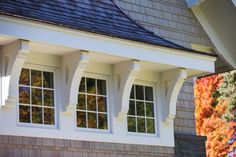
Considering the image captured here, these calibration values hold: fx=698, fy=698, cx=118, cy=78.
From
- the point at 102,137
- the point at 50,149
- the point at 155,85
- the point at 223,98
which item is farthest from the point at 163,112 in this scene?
the point at 223,98

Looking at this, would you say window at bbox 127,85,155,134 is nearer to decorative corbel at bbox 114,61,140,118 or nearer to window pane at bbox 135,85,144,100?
window pane at bbox 135,85,144,100

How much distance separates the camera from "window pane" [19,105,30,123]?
8.66 meters

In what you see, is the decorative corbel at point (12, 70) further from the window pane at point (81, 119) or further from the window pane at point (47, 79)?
the window pane at point (81, 119)

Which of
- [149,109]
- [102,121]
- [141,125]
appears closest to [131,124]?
[141,125]

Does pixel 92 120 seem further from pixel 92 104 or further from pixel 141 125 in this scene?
pixel 141 125

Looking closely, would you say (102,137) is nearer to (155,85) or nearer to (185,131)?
(155,85)

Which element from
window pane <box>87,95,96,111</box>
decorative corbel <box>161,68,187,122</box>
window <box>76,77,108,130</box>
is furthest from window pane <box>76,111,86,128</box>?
decorative corbel <box>161,68,187,122</box>

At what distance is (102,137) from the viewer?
30.7ft

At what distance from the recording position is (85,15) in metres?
9.32

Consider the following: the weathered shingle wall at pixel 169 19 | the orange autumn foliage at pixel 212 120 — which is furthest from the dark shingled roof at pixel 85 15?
the orange autumn foliage at pixel 212 120

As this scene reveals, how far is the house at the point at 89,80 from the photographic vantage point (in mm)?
8367

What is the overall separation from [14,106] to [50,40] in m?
0.94

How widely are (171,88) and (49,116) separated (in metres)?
2.01

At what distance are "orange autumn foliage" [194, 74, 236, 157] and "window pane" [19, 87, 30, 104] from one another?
13082 millimetres
